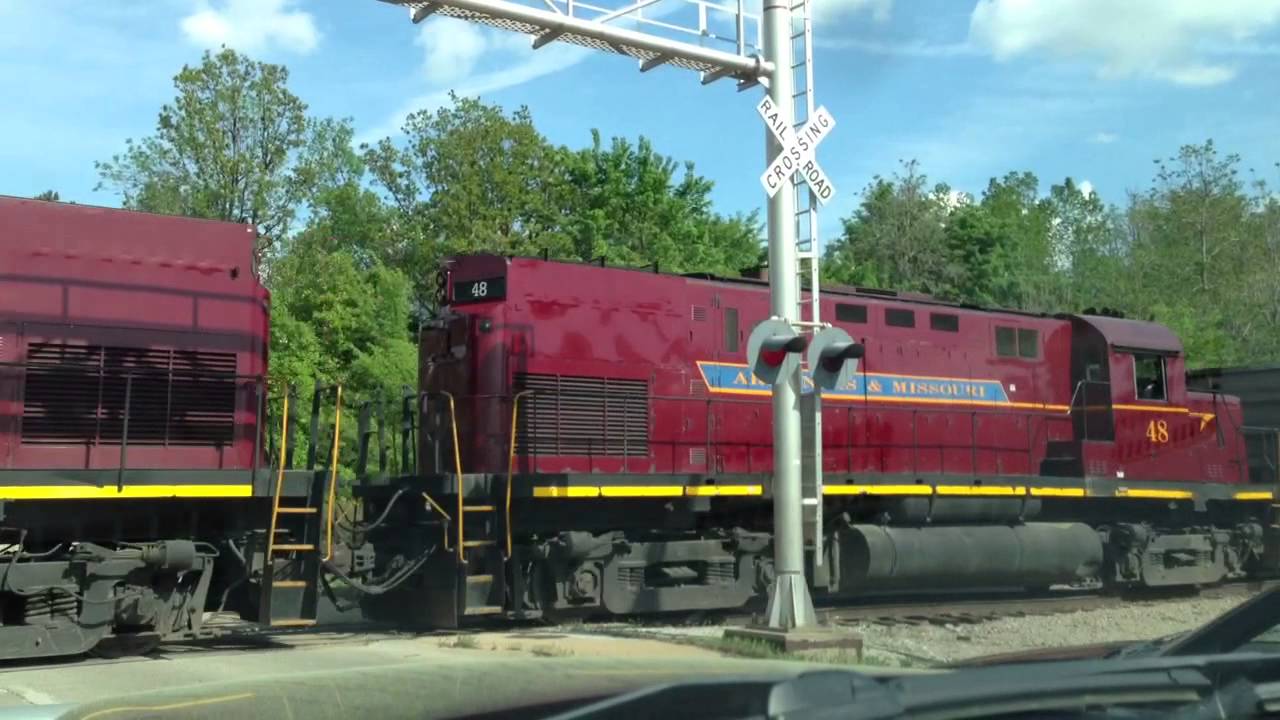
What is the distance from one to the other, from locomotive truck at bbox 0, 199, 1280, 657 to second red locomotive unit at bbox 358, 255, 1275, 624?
1.4 inches

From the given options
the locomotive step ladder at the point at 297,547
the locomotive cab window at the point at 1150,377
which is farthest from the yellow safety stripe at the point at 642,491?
the locomotive cab window at the point at 1150,377

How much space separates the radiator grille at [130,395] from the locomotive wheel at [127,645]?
1637 mm

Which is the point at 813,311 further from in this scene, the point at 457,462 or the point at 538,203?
the point at 538,203

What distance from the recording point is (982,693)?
192cm

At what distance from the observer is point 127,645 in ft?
33.4

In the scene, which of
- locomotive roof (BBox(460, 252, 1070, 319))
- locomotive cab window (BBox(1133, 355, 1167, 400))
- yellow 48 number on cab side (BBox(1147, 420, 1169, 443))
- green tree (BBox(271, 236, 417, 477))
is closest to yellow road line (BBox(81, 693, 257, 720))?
locomotive roof (BBox(460, 252, 1070, 319))

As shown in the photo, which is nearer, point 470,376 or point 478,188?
point 470,376

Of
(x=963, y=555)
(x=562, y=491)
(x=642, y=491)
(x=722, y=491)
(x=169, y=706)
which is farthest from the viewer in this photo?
(x=963, y=555)

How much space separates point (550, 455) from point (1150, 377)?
9.36 meters

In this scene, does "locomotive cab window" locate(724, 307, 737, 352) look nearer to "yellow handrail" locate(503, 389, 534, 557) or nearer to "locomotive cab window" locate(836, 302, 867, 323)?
"locomotive cab window" locate(836, 302, 867, 323)

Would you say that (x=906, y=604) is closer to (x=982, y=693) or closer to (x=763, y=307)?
(x=763, y=307)

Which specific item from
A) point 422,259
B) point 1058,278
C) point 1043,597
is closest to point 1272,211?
point 1058,278

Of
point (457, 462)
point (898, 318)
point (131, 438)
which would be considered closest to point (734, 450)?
point (898, 318)

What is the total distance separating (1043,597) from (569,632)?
8085mm
